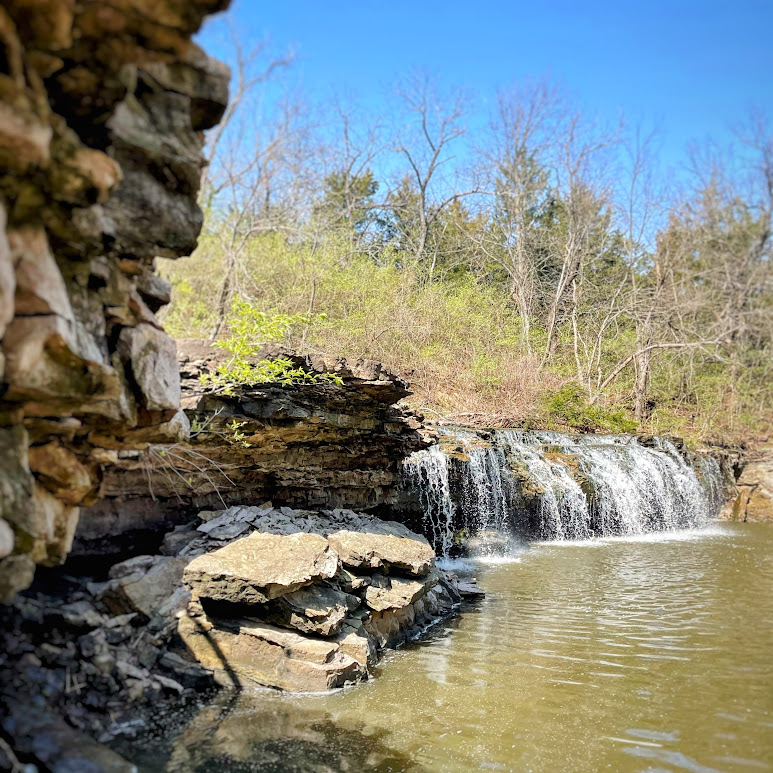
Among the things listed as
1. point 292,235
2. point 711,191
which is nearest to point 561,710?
point 292,235

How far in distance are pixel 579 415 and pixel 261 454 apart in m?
13.3

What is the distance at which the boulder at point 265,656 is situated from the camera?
16.0 ft

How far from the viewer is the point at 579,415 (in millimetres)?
18453

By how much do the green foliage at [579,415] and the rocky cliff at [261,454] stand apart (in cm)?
1010

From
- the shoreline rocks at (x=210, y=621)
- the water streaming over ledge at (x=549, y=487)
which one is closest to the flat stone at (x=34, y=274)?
the shoreline rocks at (x=210, y=621)

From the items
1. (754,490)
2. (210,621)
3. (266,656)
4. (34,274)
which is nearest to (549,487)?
(754,490)

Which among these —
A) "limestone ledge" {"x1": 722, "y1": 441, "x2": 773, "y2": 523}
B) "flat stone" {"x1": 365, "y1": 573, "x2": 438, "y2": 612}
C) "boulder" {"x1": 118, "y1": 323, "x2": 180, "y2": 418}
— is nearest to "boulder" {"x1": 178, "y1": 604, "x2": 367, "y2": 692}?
"flat stone" {"x1": 365, "y1": 573, "x2": 438, "y2": 612}

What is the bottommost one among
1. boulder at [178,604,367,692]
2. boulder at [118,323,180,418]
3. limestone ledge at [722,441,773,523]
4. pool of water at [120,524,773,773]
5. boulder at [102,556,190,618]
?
pool of water at [120,524,773,773]

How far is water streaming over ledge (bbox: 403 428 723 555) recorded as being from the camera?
1076 centimetres

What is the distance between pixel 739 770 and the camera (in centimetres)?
363

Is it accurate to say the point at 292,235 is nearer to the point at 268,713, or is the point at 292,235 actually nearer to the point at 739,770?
the point at 268,713

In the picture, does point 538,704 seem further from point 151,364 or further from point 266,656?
point 151,364

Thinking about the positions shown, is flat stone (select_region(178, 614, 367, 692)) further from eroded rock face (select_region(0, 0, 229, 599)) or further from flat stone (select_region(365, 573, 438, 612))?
eroded rock face (select_region(0, 0, 229, 599))

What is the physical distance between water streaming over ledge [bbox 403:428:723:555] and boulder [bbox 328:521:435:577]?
3159 mm
